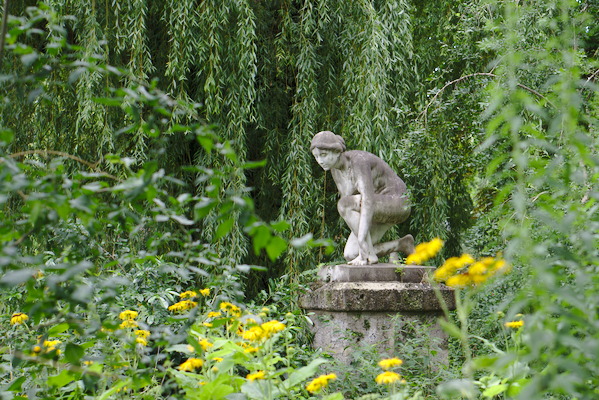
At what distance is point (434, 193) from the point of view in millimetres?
6152

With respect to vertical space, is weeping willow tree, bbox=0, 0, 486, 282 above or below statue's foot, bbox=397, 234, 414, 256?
above

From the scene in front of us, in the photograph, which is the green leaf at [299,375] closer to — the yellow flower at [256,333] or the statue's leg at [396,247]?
the yellow flower at [256,333]

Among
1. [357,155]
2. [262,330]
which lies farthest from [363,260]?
[262,330]

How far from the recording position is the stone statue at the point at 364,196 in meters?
4.59

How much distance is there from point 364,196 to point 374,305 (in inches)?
29.0

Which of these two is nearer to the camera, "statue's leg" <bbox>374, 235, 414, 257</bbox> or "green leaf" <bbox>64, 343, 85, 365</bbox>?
"green leaf" <bbox>64, 343, 85, 365</bbox>

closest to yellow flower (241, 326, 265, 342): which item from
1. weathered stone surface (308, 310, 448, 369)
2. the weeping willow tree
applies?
Answer: weathered stone surface (308, 310, 448, 369)

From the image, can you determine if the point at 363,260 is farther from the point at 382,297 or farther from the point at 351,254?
the point at 382,297

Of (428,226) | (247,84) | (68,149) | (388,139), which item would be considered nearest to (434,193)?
(428,226)

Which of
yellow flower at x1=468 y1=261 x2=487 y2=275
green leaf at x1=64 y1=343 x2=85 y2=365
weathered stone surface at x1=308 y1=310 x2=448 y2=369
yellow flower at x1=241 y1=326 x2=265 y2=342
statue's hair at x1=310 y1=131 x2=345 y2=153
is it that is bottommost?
weathered stone surface at x1=308 y1=310 x2=448 y2=369

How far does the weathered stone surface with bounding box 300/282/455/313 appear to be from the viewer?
4.25 meters

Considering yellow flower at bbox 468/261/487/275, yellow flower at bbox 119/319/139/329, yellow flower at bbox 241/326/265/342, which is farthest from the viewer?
yellow flower at bbox 119/319/139/329

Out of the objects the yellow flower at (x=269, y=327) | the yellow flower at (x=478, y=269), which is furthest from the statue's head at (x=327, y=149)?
the yellow flower at (x=478, y=269)

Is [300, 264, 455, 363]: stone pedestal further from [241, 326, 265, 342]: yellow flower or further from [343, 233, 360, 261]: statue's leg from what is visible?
[241, 326, 265, 342]: yellow flower
